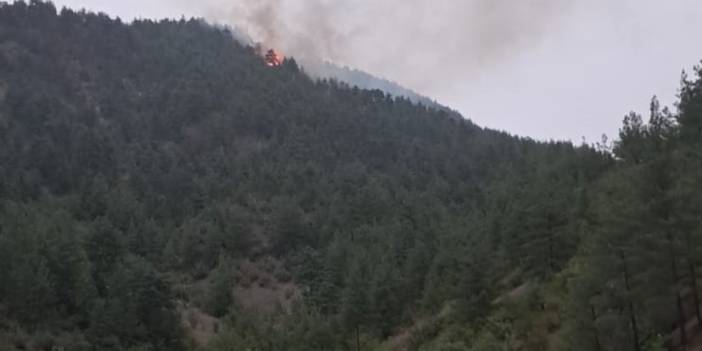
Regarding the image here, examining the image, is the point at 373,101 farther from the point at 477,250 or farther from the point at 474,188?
the point at 477,250

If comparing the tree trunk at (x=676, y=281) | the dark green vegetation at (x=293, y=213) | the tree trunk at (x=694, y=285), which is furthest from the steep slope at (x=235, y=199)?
the tree trunk at (x=676, y=281)

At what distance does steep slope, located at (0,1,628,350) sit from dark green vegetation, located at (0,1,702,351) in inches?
Answer: 13.0

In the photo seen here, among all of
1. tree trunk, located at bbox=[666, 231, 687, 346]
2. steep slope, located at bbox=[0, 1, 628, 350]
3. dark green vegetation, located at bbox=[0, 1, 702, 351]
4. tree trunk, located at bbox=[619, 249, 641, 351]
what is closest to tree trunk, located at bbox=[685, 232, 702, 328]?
dark green vegetation, located at bbox=[0, 1, 702, 351]

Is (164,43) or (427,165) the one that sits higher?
(164,43)

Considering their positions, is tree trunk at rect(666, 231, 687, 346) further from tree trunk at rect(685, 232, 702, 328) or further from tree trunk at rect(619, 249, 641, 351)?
tree trunk at rect(619, 249, 641, 351)

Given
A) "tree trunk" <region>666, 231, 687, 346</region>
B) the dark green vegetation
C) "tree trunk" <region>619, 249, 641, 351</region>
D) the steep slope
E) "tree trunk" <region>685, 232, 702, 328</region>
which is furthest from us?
the steep slope

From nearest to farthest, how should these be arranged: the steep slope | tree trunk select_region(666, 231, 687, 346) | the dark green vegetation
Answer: tree trunk select_region(666, 231, 687, 346) < the dark green vegetation < the steep slope

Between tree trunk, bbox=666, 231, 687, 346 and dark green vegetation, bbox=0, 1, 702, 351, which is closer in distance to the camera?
tree trunk, bbox=666, 231, 687, 346

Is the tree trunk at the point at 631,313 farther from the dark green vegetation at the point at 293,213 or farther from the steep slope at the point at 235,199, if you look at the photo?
the steep slope at the point at 235,199

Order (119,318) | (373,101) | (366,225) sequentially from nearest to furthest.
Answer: (119,318)
(366,225)
(373,101)

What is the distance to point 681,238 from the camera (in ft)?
87.6

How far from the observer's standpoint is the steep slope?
5309cm

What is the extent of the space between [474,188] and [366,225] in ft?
97.9

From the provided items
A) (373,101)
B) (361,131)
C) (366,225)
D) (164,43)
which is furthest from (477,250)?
(164,43)
